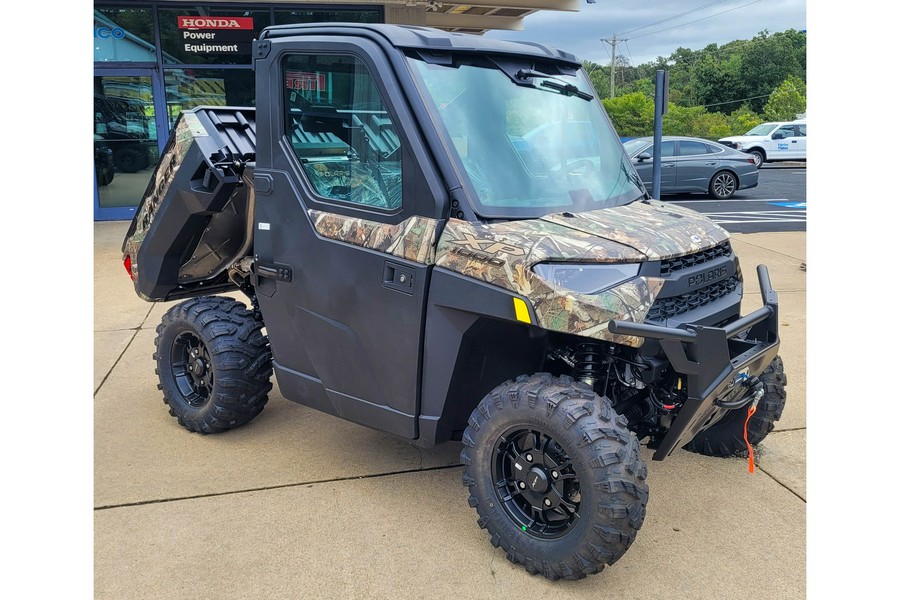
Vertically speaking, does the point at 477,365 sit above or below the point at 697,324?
below

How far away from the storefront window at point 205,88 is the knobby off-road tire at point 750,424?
1105 centimetres

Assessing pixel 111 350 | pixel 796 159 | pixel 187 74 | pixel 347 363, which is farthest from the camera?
pixel 796 159

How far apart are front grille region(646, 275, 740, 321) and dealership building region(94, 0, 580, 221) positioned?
10.6 meters

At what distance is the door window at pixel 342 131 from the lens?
11.3 feet

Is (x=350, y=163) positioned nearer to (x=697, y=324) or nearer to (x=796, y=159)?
(x=697, y=324)

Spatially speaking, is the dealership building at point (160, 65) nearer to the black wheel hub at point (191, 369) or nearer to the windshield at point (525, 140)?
the black wheel hub at point (191, 369)

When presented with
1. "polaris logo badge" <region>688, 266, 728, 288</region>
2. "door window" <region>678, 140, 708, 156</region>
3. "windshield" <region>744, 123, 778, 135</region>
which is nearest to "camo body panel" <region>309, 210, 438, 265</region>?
"polaris logo badge" <region>688, 266, 728, 288</region>

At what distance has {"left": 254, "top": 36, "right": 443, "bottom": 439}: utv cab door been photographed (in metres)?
3.37

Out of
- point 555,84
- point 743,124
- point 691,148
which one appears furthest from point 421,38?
point 743,124

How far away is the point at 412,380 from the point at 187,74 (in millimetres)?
11612

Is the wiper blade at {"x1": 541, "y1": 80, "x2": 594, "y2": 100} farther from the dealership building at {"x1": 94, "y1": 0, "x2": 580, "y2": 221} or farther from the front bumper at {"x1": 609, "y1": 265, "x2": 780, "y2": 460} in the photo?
the dealership building at {"x1": 94, "y1": 0, "x2": 580, "y2": 221}

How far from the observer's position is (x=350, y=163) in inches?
143

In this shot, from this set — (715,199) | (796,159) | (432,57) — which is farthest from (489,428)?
(796,159)

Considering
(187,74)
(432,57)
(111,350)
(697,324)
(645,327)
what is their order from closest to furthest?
(645,327) → (697,324) → (432,57) → (111,350) → (187,74)
